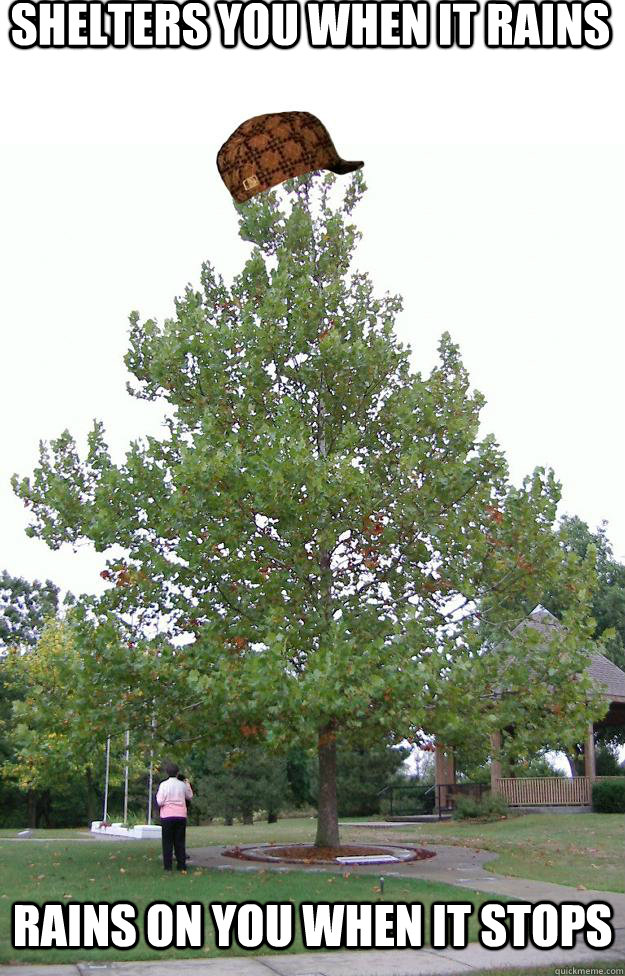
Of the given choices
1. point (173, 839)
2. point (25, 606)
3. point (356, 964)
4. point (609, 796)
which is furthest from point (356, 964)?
point (25, 606)

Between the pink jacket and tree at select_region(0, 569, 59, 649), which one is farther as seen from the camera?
tree at select_region(0, 569, 59, 649)

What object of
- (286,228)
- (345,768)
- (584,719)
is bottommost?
(345,768)

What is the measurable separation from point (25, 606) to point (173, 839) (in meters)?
43.5

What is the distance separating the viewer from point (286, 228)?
16.8m

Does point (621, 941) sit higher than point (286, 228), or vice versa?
point (286, 228)

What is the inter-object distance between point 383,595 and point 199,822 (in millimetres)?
20848

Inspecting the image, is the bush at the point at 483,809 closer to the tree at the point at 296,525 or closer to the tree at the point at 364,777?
the tree at the point at 364,777

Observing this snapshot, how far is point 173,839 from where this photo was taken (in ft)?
40.7

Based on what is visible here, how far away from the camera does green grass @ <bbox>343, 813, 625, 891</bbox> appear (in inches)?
499

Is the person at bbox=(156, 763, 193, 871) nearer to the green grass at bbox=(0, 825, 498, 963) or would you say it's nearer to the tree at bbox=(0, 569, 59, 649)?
the green grass at bbox=(0, 825, 498, 963)

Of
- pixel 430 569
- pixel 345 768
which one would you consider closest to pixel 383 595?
pixel 430 569

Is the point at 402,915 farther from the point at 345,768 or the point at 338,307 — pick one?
the point at 345,768

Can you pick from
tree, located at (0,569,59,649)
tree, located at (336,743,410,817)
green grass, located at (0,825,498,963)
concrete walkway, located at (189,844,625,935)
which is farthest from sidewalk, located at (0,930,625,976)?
tree, located at (0,569,59,649)

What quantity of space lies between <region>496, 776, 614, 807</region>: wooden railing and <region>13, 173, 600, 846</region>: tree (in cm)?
1424
